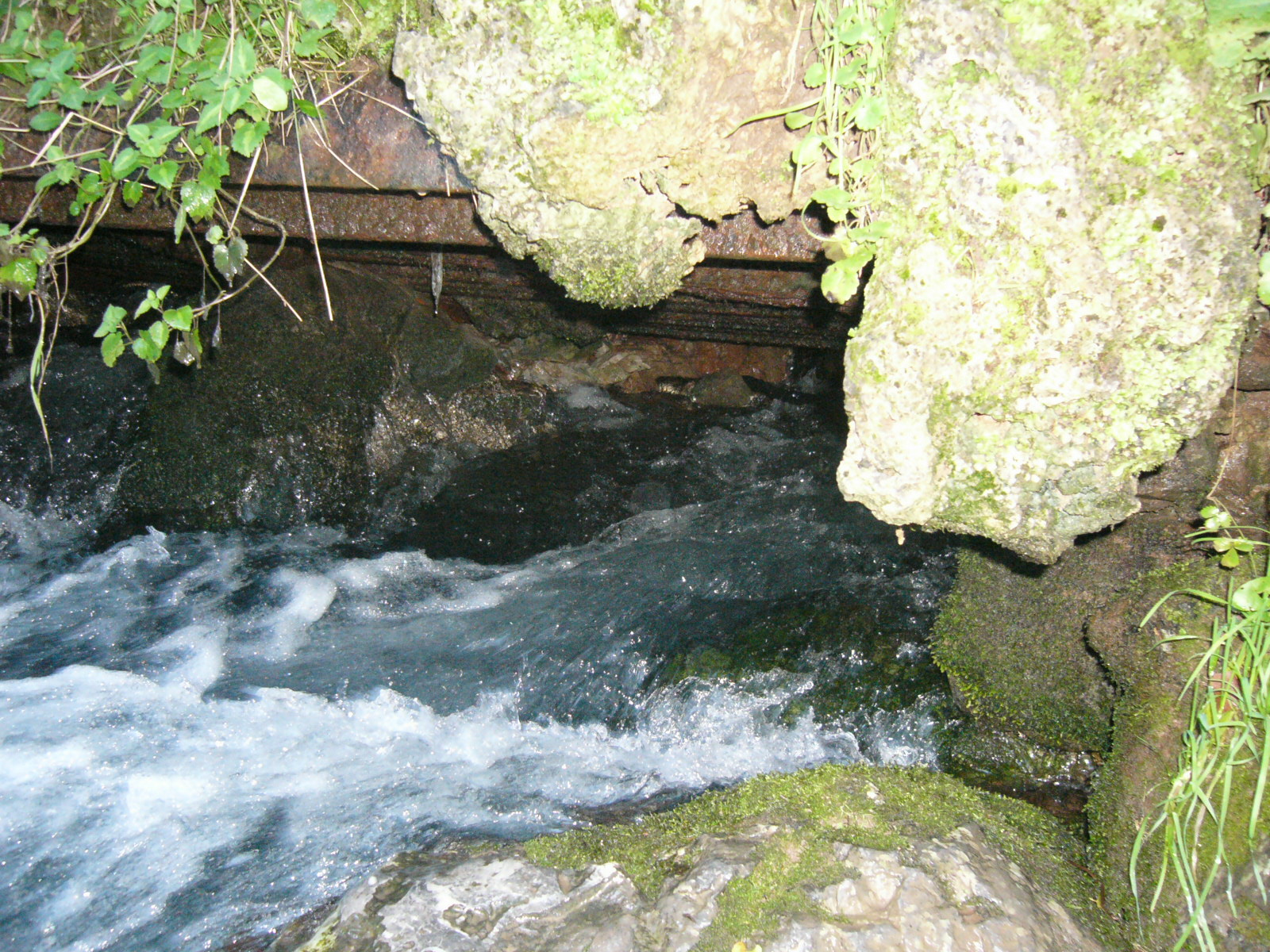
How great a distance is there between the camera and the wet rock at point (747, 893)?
5.36 ft

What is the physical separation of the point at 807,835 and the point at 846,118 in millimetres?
1759

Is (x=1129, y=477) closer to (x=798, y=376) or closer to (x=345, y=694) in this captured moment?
(x=345, y=694)

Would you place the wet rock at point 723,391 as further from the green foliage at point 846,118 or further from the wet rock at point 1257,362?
the green foliage at point 846,118

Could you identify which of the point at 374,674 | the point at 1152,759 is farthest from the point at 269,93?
the point at 1152,759

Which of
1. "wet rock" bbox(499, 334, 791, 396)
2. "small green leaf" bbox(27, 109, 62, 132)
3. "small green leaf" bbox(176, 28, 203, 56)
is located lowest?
"wet rock" bbox(499, 334, 791, 396)

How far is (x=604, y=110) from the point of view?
1865mm

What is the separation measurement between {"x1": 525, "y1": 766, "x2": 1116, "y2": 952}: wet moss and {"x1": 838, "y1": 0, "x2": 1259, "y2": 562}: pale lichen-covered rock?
0.76m

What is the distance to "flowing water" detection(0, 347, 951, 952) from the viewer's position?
2350 mm

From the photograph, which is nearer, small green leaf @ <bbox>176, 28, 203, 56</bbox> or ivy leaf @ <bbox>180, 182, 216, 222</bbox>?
small green leaf @ <bbox>176, 28, 203, 56</bbox>

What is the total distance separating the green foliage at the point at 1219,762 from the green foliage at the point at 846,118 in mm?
1211

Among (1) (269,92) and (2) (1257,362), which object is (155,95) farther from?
(2) (1257,362)

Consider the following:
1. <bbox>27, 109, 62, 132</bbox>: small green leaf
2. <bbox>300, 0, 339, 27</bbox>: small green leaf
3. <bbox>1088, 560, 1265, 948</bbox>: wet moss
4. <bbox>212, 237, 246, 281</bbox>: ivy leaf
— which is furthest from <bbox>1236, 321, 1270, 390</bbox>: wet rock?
<bbox>27, 109, 62, 132</bbox>: small green leaf

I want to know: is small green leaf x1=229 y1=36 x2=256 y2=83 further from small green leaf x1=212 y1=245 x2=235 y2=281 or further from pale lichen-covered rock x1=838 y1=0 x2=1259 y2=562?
pale lichen-covered rock x1=838 y1=0 x2=1259 y2=562

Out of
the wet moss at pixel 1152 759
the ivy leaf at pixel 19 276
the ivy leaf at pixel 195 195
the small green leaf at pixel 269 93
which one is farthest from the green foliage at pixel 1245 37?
the ivy leaf at pixel 19 276
